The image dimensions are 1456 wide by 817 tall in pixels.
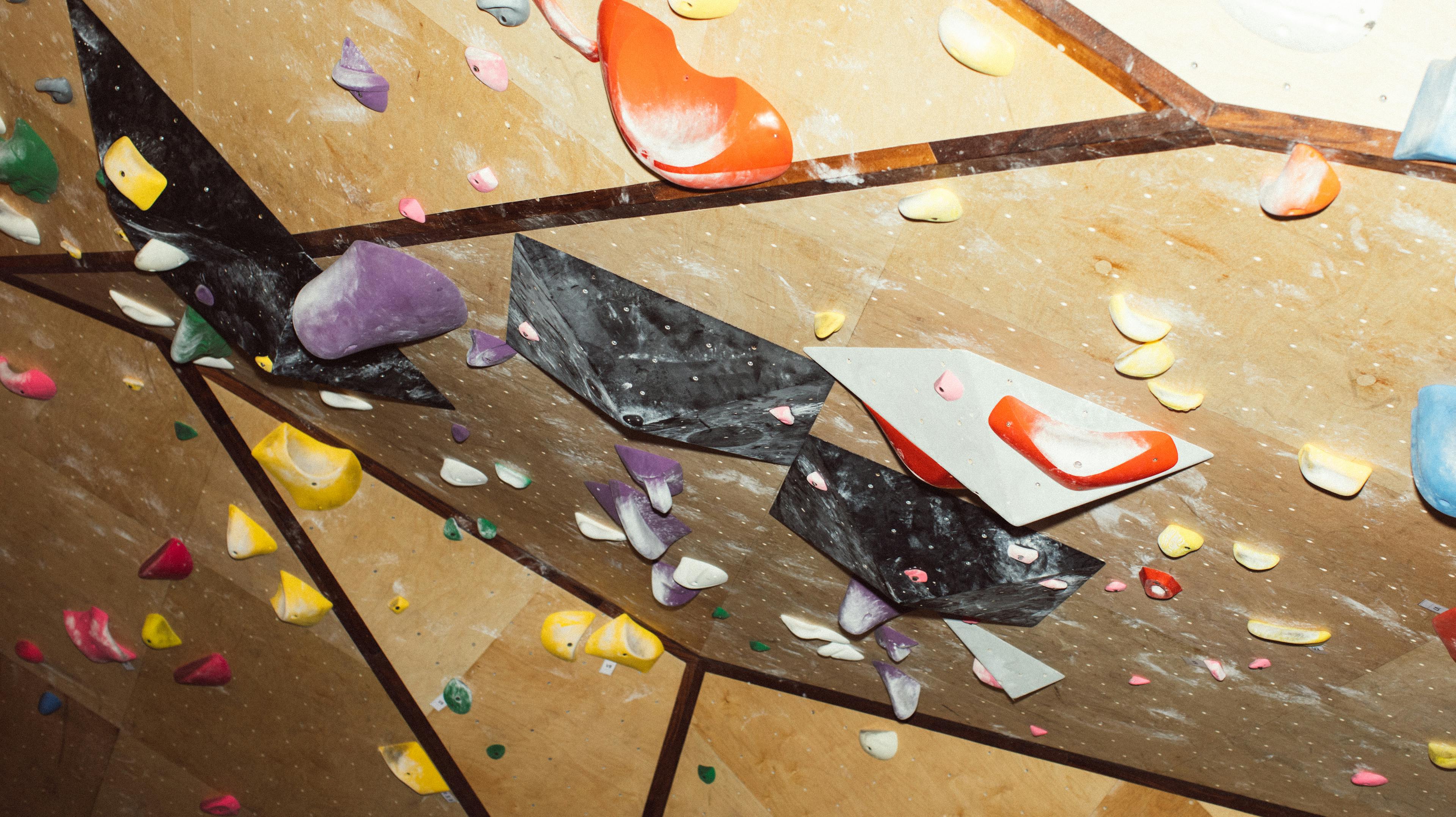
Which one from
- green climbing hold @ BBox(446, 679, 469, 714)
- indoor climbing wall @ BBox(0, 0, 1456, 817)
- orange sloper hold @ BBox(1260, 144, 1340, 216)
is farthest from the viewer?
green climbing hold @ BBox(446, 679, 469, 714)

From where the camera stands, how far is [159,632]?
2.48 metres

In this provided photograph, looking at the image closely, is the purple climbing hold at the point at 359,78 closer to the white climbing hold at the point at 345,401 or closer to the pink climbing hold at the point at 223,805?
the white climbing hold at the point at 345,401

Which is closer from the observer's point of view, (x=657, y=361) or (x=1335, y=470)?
(x=1335, y=470)

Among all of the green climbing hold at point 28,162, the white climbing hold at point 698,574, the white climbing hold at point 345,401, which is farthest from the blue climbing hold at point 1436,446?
the green climbing hold at point 28,162

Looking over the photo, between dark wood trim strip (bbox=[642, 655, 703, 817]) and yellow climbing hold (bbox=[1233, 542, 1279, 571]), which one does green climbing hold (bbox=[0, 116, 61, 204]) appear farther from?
yellow climbing hold (bbox=[1233, 542, 1279, 571])

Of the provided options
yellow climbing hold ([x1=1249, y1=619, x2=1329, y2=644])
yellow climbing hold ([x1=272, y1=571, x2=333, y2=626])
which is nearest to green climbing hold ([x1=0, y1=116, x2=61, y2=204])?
yellow climbing hold ([x1=272, y1=571, x2=333, y2=626])

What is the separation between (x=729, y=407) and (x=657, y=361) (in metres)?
0.15

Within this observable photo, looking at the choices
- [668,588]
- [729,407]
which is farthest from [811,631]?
[729,407]

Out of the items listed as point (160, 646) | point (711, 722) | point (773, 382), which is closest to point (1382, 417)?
point (773, 382)

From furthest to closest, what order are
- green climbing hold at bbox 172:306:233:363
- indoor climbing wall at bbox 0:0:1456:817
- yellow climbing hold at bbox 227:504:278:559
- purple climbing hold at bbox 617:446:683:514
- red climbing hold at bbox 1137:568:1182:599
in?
yellow climbing hold at bbox 227:504:278:559, green climbing hold at bbox 172:306:233:363, purple climbing hold at bbox 617:446:683:514, red climbing hold at bbox 1137:568:1182:599, indoor climbing wall at bbox 0:0:1456:817

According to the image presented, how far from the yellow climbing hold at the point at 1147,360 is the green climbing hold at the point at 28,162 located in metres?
1.99

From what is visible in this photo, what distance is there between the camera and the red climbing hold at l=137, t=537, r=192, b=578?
238cm

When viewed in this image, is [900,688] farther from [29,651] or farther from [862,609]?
[29,651]

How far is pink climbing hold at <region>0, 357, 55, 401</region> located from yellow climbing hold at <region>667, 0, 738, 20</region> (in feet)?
6.28
